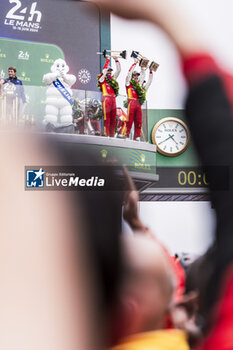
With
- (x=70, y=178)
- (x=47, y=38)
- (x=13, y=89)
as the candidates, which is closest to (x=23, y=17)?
(x=47, y=38)

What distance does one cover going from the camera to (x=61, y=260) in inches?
20.3

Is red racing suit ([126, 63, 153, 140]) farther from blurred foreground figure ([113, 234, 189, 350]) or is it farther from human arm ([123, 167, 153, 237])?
blurred foreground figure ([113, 234, 189, 350])

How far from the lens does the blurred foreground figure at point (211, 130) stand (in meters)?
0.46

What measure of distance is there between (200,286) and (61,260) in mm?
217

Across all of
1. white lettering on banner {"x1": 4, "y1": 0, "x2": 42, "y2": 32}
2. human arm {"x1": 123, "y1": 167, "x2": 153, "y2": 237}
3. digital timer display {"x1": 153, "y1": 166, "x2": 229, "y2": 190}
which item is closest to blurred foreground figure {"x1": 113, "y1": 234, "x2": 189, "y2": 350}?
human arm {"x1": 123, "y1": 167, "x2": 153, "y2": 237}

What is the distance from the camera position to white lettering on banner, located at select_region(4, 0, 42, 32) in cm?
74

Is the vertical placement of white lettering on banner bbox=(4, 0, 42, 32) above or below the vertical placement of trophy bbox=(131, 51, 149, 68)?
above

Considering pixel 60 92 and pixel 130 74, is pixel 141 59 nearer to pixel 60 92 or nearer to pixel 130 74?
pixel 130 74

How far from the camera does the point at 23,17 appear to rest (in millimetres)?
770

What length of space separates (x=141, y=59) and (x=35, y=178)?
13.9 inches

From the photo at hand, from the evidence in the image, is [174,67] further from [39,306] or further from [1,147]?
[39,306]

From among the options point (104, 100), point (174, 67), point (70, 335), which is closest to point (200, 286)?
point (70, 335)

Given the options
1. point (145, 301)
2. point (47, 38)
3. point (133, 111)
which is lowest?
point (145, 301)

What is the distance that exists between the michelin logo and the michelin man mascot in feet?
0.58
